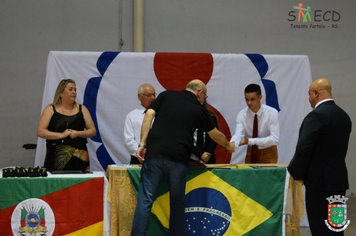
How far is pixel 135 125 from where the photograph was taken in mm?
3846

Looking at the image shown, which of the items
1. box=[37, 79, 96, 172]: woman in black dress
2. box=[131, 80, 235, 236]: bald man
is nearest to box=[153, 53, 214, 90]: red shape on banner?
box=[37, 79, 96, 172]: woman in black dress

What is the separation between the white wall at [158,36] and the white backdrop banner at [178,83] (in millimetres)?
1239

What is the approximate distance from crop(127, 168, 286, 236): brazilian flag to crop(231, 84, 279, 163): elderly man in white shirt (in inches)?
28.3

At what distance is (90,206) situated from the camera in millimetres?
3033

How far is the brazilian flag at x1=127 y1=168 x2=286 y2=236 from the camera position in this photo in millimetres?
3084

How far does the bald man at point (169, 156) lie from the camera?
2.83 m

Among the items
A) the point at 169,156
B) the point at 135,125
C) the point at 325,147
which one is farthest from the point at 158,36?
the point at 325,147

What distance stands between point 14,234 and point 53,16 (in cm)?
353

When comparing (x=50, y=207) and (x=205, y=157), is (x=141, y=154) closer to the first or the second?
Answer: (x=205, y=157)

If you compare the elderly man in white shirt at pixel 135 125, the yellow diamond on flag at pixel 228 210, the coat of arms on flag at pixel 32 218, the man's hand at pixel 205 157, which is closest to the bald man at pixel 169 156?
the yellow diamond on flag at pixel 228 210

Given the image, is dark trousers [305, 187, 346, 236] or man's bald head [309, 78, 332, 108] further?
man's bald head [309, 78, 332, 108]

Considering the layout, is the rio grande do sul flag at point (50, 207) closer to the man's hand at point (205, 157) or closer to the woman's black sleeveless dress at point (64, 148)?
the woman's black sleeveless dress at point (64, 148)

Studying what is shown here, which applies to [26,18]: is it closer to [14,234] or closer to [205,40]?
[205,40]

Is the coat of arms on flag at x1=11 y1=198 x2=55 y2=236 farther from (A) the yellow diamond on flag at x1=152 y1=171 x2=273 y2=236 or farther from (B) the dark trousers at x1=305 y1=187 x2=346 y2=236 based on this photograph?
(B) the dark trousers at x1=305 y1=187 x2=346 y2=236
